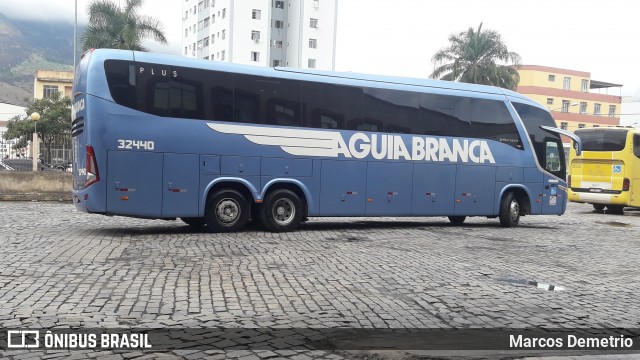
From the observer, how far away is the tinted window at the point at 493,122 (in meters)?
14.4

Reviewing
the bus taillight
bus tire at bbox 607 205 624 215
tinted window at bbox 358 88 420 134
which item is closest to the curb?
the bus taillight

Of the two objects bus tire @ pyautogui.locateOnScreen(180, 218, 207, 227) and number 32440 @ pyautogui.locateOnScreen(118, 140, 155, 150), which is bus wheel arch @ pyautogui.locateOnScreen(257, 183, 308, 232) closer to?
bus tire @ pyautogui.locateOnScreen(180, 218, 207, 227)

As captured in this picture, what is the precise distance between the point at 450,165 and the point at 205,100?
20.5 feet

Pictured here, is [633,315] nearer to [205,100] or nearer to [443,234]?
[443,234]

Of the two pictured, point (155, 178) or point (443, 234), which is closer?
point (155, 178)

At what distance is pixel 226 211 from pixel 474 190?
21.2 ft

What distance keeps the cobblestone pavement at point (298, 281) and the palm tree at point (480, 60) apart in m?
35.4

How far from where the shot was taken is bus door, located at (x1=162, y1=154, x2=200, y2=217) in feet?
36.4

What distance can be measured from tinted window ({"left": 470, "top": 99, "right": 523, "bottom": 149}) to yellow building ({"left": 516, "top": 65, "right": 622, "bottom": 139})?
6305 cm

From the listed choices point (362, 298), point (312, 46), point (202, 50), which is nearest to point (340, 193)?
point (362, 298)

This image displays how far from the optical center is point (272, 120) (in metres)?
12.0

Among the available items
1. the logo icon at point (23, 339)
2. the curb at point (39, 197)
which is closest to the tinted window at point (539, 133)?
the logo icon at point (23, 339)

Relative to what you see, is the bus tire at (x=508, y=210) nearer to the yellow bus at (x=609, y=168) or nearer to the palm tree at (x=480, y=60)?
the yellow bus at (x=609, y=168)

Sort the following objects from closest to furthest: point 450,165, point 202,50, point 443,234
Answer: point 443,234
point 450,165
point 202,50
